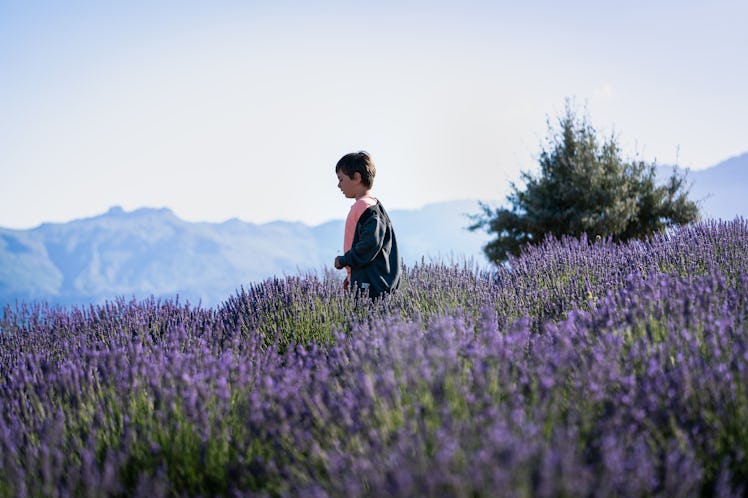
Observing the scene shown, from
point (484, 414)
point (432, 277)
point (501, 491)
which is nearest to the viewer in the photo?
point (501, 491)

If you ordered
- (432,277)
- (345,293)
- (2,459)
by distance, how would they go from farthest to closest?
(432,277)
(345,293)
(2,459)

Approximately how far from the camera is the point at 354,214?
186 inches

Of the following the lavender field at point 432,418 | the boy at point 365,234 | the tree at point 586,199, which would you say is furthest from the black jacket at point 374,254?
the tree at point 586,199

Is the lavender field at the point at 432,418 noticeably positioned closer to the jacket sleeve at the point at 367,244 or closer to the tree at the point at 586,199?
the jacket sleeve at the point at 367,244

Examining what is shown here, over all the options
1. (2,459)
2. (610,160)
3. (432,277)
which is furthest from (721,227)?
(610,160)

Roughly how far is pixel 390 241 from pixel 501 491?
3.51 m

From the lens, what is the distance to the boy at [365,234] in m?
4.61

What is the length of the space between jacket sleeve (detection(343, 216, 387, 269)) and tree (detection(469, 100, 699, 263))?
7453mm

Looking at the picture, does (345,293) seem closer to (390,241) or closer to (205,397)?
(390,241)

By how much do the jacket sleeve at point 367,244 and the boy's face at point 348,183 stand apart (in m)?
0.40

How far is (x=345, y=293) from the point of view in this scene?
15.3 feet

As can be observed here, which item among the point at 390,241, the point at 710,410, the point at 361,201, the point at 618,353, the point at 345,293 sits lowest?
the point at 710,410

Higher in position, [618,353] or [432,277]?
[432,277]

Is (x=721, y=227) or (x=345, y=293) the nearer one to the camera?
(x=345, y=293)
